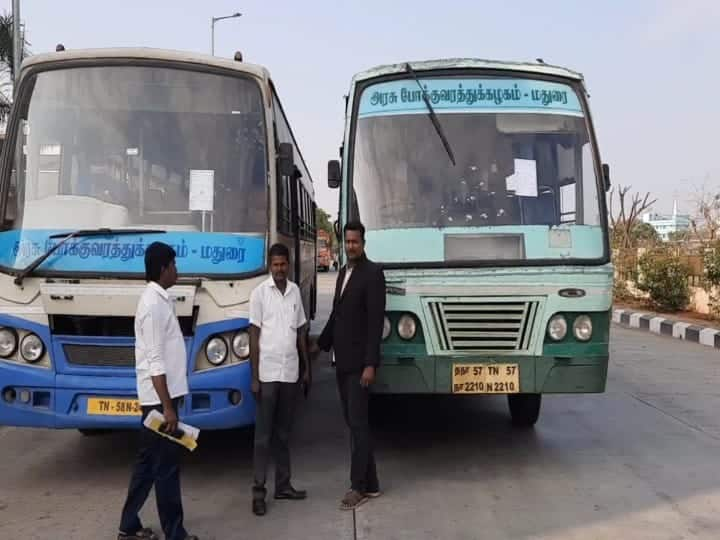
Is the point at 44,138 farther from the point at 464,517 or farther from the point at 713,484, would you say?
the point at 713,484

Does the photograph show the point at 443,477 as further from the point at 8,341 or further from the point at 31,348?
the point at 8,341

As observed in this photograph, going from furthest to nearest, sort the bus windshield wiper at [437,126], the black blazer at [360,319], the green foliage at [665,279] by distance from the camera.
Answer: the green foliage at [665,279] → the bus windshield wiper at [437,126] → the black blazer at [360,319]

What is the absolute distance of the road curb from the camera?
14766mm

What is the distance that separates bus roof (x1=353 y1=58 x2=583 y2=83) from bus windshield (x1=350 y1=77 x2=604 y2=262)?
0.30 feet

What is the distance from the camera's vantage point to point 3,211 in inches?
218

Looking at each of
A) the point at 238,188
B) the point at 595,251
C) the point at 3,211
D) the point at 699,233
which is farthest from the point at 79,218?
the point at 699,233

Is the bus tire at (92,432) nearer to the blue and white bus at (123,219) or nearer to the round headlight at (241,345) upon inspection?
A: the blue and white bus at (123,219)

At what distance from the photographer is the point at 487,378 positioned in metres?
5.72

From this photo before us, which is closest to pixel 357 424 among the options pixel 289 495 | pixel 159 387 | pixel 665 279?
pixel 289 495

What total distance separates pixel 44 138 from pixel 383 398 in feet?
14.5

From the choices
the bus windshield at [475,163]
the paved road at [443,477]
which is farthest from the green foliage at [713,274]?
the bus windshield at [475,163]

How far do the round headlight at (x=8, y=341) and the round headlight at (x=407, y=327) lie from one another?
2543 millimetres

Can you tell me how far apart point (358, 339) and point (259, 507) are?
1163mm

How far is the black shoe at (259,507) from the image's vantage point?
493 centimetres
